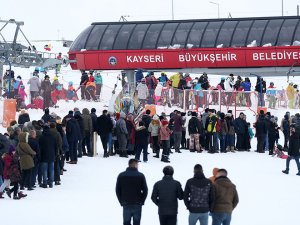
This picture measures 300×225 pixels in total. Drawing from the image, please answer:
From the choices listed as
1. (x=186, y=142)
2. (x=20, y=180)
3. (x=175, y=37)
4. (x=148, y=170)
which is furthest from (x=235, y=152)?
(x=175, y=37)

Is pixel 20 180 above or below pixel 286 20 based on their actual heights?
below

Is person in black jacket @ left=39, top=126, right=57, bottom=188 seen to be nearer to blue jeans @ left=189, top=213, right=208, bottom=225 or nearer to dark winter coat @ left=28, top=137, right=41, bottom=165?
dark winter coat @ left=28, top=137, right=41, bottom=165

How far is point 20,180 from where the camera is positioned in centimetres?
2039

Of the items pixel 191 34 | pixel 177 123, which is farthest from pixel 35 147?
pixel 191 34

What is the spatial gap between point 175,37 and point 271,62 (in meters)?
5.11

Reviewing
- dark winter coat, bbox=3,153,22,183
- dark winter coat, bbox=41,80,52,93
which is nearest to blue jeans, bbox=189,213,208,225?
dark winter coat, bbox=3,153,22,183

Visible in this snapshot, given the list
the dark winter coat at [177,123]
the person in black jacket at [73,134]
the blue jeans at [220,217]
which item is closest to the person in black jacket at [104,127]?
the person in black jacket at [73,134]

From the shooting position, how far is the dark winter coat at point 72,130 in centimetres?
2553

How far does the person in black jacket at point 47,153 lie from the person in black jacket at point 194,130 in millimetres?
8670

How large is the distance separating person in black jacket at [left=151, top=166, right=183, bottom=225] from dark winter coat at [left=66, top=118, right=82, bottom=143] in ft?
37.5

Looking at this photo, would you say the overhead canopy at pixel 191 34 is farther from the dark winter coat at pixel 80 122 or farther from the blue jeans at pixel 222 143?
the dark winter coat at pixel 80 122

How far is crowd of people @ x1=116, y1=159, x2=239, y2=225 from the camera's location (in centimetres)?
1426

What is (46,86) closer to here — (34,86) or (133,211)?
(34,86)

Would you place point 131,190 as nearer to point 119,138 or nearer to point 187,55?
point 119,138
